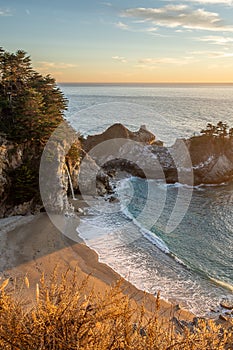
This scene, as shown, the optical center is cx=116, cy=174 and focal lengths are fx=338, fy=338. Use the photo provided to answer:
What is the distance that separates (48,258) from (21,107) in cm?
1177

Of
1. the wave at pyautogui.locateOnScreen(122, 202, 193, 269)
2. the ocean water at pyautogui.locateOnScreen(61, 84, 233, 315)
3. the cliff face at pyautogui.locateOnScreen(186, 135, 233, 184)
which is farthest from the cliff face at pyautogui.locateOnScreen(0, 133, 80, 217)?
the cliff face at pyautogui.locateOnScreen(186, 135, 233, 184)

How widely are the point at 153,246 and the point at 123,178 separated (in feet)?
52.8

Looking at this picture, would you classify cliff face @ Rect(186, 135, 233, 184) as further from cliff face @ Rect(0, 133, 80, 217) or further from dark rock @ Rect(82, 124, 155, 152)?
cliff face @ Rect(0, 133, 80, 217)

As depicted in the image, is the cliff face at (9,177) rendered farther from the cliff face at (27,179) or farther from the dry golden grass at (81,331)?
the dry golden grass at (81,331)

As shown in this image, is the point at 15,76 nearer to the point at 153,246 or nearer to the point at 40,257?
the point at 40,257

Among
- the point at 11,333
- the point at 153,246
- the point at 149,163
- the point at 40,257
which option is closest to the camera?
the point at 11,333

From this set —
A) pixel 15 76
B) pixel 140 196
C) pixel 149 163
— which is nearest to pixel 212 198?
pixel 140 196

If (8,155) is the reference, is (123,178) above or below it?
below

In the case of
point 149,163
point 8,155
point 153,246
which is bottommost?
point 153,246

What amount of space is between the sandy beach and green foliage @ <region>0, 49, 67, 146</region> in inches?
247

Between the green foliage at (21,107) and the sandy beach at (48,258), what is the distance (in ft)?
20.6

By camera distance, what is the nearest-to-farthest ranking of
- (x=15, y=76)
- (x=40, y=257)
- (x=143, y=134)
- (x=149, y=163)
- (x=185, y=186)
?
(x=40, y=257) < (x=15, y=76) < (x=185, y=186) < (x=149, y=163) < (x=143, y=134)

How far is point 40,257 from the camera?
714 inches

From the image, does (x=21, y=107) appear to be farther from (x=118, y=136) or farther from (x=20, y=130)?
(x=118, y=136)
